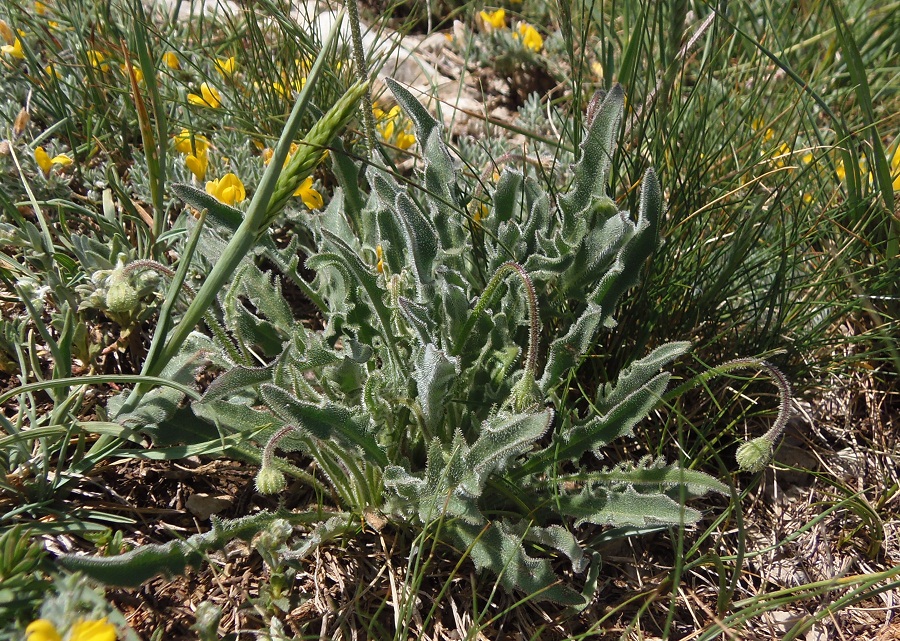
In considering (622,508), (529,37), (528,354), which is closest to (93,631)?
(528,354)

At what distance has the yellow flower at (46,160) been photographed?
7.75 feet

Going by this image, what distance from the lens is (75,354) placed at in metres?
2.20

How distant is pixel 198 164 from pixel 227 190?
19 centimetres

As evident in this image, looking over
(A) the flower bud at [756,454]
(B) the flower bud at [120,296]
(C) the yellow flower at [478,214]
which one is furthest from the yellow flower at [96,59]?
(A) the flower bud at [756,454]

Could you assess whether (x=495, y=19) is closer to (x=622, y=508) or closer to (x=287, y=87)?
(x=287, y=87)

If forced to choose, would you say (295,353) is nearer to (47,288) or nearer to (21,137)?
(47,288)

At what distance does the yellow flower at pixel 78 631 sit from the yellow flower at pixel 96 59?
→ 1903 millimetres

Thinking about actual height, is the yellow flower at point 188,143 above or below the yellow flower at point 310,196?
below

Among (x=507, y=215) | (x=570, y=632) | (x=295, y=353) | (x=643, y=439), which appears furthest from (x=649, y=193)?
(x=570, y=632)

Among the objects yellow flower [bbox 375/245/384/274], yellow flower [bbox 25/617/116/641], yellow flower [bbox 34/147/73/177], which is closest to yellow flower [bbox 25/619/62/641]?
yellow flower [bbox 25/617/116/641]

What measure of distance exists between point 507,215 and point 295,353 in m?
0.66

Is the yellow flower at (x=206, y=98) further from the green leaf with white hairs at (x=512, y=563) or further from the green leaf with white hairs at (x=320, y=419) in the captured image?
the green leaf with white hairs at (x=512, y=563)

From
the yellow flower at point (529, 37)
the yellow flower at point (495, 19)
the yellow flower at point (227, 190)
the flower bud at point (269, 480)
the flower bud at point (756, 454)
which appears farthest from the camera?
the yellow flower at point (495, 19)

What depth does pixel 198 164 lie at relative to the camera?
2.40 m
